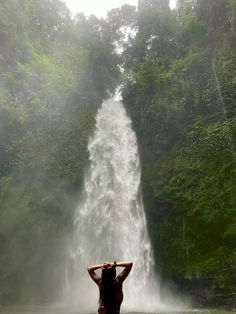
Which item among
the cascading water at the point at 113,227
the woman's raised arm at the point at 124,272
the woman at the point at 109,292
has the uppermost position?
the cascading water at the point at 113,227

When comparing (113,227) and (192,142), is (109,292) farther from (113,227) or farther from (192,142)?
(192,142)

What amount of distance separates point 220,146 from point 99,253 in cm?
713

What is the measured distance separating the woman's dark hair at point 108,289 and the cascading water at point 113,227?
9.75 meters

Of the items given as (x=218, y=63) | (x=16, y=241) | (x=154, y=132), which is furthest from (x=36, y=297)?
(x=218, y=63)

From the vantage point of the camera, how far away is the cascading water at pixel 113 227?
1485 cm

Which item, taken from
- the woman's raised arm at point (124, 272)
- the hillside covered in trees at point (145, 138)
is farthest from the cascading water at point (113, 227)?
the woman's raised arm at point (124, 272)

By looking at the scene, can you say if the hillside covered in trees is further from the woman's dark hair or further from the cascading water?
the woman's dark hair

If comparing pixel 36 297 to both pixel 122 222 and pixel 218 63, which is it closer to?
pixel 122 222

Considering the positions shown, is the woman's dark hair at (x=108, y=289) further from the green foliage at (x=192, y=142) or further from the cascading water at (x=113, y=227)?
the green foliage at (x=192, y=142)

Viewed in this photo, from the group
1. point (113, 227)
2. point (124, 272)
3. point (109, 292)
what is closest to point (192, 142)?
point (113, 227)

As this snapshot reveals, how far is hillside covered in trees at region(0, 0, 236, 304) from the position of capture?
49.9ft

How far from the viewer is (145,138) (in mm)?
19781

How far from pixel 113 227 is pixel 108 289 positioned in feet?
42.4

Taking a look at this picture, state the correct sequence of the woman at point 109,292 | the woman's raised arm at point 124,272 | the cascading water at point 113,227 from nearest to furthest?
the woman at point 109,292, the woman's raised arm at point 124,272, the cascading water at point 113,227
